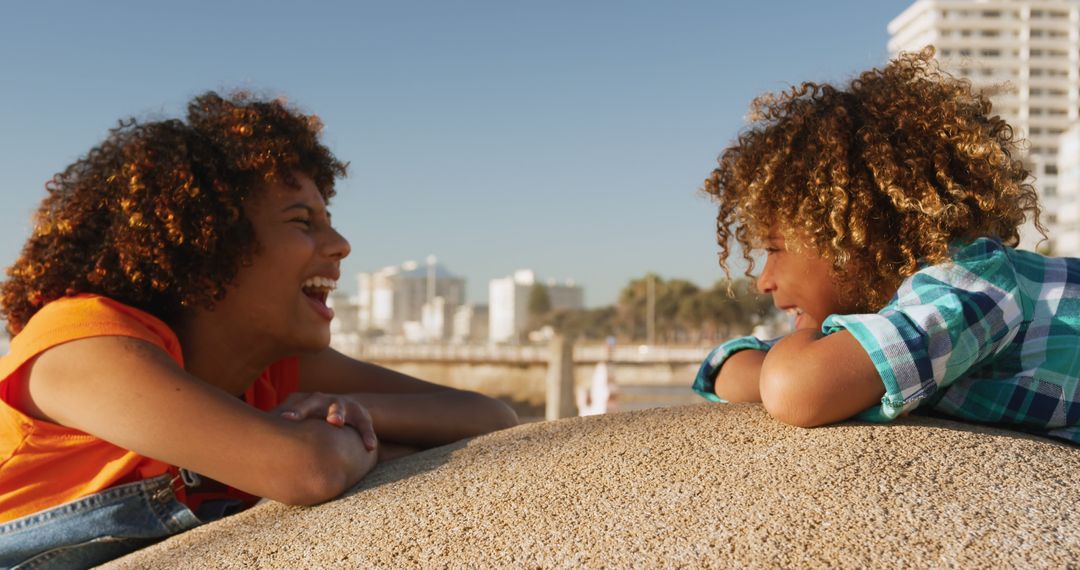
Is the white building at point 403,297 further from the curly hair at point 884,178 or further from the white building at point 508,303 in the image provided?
the curly hair at point 884,178

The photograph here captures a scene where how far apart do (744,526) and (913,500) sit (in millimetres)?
348

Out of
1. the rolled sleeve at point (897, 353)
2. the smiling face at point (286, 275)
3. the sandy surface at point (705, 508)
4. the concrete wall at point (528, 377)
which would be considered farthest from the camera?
the concrete wall at point (528, 377)

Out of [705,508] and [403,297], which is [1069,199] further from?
[403,297]

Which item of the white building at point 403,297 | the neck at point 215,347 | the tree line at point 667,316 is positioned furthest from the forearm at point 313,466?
the white building at point 403,297

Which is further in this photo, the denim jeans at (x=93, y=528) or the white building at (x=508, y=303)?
the white building at (x=508, y=303)

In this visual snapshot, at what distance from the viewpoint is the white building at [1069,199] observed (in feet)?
169

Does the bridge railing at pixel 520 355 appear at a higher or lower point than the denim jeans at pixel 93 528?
lower

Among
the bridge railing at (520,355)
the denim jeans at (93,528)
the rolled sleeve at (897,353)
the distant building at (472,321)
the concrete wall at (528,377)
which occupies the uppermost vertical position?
the rolled sleeve at (897,353)

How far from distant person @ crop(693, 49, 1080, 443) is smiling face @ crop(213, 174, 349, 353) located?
121cm

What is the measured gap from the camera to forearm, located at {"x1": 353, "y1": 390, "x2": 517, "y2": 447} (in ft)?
9.03

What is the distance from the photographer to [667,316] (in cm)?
9188

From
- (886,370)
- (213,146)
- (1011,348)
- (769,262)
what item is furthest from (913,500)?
(213,146)

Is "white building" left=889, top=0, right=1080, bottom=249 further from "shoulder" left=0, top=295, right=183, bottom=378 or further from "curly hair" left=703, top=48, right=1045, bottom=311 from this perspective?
"shoulder" left=0, top=295, right=183, bottom=378

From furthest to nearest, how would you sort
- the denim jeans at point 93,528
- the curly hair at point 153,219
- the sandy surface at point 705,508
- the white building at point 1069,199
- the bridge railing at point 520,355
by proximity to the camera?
the bridge railing at point 520,355 → the white building at point 1069,199 → the curly hair at point 153,219 → the denim jeans at point 93,528 → the sandy surface at point 705,508
